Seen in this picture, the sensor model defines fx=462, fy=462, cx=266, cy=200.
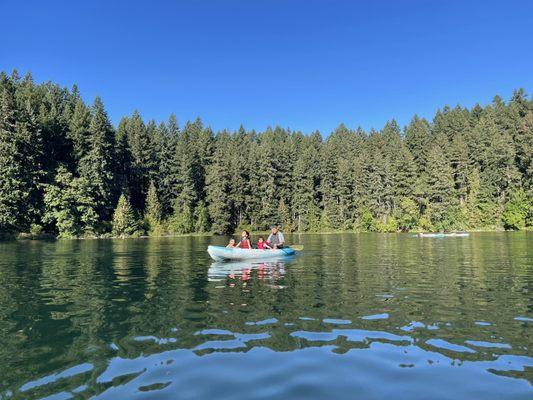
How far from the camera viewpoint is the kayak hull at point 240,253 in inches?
971

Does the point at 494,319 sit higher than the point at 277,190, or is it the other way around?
the point at 277,190

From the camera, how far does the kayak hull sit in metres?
24.7

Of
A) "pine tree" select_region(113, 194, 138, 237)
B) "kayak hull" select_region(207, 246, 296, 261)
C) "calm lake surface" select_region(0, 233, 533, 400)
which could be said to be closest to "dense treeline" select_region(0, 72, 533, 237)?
"pine tree" select_region(113, 194, 138, 237)

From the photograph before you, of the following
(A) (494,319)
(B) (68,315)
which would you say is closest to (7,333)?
(B) (68,315)

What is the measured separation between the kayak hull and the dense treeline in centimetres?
4657

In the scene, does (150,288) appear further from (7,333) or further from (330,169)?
(330,169)

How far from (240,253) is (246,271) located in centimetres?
379

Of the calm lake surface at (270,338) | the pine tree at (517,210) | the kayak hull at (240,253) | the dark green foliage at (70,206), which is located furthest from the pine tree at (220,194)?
the calm lake surface at (270,338)

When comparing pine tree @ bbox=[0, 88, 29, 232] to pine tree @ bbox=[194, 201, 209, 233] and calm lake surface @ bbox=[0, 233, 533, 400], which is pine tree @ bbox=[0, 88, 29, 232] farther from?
calm lake surface @ bbox=[0, 233, 533, 400]

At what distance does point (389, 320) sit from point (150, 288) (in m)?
8.91

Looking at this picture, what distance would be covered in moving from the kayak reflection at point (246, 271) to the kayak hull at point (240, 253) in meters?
0.33

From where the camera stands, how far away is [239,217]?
297ft

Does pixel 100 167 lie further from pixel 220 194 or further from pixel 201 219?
pixel 220 194

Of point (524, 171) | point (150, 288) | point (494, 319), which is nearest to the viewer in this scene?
point (494, 319)
